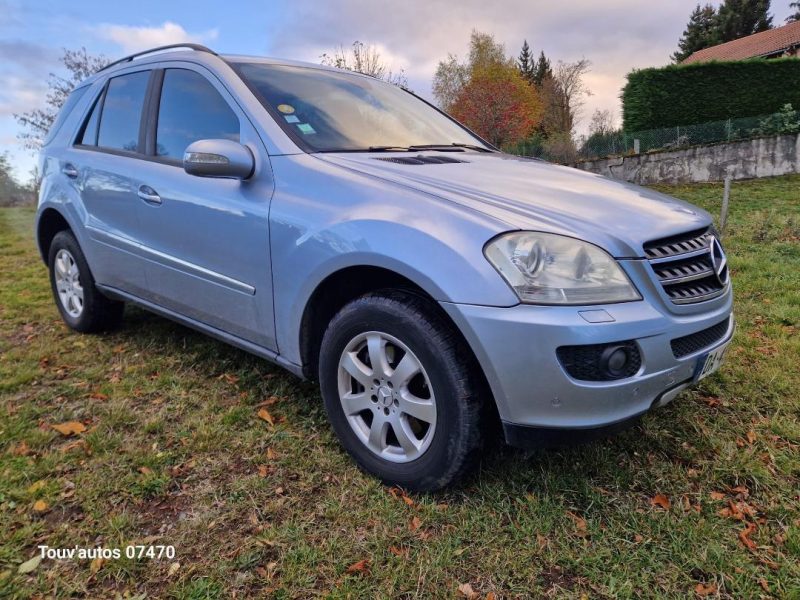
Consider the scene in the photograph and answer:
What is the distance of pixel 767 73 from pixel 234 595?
65.3 feet

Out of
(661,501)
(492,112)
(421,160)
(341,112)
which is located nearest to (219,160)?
(341,112)

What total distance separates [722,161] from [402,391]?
15.9 metres

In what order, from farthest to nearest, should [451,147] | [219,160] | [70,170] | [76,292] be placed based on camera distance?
1. [76,292]
2. [70,170]
3. [451,147]
4. [219,160]

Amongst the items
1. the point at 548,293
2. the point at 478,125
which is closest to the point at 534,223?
the point at 548,293

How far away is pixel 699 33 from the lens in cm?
4147

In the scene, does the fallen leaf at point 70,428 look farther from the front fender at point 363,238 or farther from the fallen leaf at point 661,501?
the fallen leaf at point 661,501

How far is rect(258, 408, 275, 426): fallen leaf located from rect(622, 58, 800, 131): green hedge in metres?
17.1

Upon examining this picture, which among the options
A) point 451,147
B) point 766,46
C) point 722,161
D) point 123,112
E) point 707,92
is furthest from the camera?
point 766,46

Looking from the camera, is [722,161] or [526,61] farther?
[526,61]

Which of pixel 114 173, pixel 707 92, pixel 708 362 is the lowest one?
pixel 708 362

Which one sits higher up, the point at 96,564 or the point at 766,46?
the point at 766,46

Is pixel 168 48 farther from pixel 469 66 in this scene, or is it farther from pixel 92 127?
pixel 469 66

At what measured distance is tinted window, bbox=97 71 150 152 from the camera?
3.29 metres

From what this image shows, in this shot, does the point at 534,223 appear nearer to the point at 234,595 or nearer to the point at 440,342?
the point at 440,342
